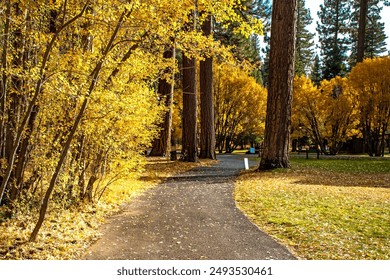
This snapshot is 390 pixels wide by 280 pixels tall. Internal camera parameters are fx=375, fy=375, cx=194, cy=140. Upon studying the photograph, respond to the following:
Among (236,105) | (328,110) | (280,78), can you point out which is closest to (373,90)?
(328,110)

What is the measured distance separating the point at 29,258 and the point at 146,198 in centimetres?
370

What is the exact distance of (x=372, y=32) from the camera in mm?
32594

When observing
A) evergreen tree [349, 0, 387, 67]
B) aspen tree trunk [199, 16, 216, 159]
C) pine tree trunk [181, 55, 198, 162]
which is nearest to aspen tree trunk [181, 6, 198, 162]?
pine tree trunk [181, 55, 198, 162]

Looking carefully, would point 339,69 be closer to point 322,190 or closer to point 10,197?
point 322,190

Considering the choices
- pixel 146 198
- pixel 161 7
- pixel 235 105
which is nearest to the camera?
pixel 161 7

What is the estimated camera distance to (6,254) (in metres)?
4.07

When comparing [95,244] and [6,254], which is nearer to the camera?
[6,254]

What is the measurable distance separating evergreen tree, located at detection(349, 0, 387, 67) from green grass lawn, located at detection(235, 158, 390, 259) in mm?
24407

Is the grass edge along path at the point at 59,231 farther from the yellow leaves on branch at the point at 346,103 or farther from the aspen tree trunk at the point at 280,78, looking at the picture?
the yellow leaves on branch at the point at 346,103

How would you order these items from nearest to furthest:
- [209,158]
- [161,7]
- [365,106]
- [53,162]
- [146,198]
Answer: [161,7]
[53,162]
[146,198]
[209,158]
[365,106]

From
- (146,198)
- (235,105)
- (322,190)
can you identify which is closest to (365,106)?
(235,105)

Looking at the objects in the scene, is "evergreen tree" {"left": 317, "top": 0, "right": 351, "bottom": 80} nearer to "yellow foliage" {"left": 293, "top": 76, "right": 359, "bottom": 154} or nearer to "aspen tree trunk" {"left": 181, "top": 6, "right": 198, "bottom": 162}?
"yellow foliage" {"left": 293, "top": 76, "right": 359, "bottom": 154}

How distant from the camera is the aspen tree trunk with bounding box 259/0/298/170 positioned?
1159 centimetres

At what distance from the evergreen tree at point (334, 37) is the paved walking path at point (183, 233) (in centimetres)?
2798
